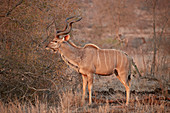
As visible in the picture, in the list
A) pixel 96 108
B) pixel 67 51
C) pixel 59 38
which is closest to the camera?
pixel 96 108

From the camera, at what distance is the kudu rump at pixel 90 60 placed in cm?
476

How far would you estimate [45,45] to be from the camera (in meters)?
4.76

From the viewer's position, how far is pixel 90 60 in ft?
15.9

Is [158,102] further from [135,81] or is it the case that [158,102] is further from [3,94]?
[3,94]

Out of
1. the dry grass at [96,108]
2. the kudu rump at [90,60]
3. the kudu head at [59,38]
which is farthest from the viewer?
the kudu rump at [90,60]

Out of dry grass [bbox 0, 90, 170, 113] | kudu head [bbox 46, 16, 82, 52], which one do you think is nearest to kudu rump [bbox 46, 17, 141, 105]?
kudu head [bbox 46, 16, 82, 52]

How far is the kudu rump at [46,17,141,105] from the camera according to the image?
4.76 metres

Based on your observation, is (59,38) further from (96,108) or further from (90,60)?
(96,108)

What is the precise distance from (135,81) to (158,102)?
2.28 metres

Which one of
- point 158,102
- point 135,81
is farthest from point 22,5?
point 135,81

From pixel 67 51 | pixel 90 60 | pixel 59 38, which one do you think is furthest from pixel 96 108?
pixel 59 38

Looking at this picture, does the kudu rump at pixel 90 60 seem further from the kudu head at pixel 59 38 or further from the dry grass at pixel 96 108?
the dry grass at pixel 96 108

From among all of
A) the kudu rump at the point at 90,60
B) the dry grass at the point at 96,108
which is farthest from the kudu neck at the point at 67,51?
the dry grass at the point at 96,108

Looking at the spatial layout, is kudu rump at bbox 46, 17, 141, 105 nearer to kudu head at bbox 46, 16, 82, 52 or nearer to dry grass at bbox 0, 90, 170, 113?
kudu head at bbox 46, 16, 82, 52
